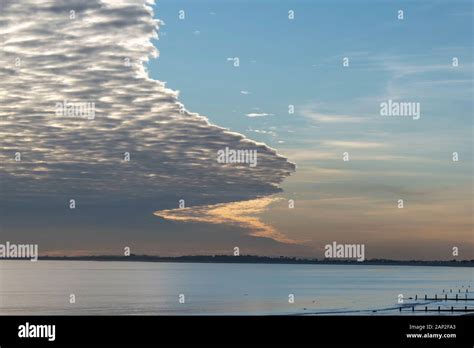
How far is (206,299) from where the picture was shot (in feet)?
614

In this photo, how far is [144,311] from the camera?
148 metres
